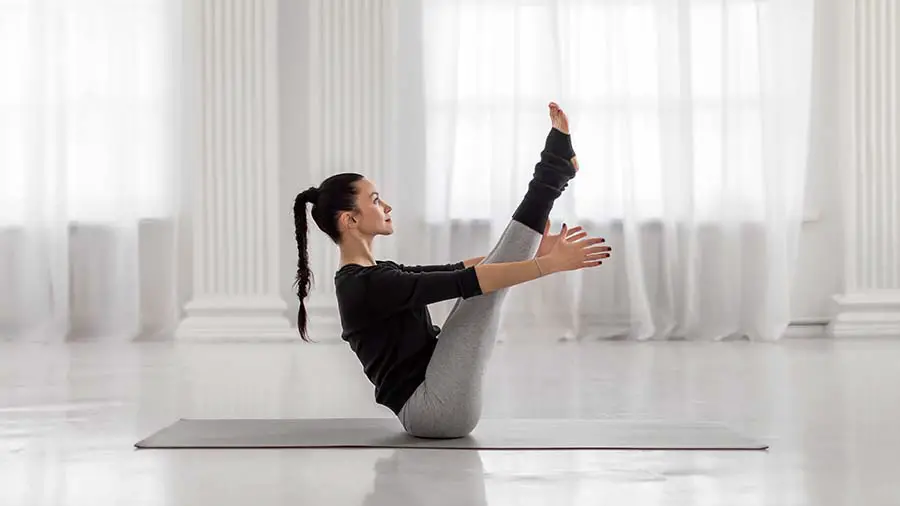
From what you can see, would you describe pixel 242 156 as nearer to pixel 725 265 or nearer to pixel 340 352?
pixel 340 352

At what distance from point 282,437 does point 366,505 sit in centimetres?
77

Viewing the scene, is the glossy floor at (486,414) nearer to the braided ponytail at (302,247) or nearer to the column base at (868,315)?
the braided ponytail at (302,247)

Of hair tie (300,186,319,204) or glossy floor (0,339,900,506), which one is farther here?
hair tie (300,186,319,204)

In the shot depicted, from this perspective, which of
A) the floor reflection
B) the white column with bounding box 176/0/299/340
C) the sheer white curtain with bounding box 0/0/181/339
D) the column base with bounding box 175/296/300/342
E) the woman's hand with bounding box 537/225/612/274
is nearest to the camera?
the floor reflection

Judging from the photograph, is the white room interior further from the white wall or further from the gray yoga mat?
the gray yoga mat

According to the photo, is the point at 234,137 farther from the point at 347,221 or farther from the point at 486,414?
the point at 347,221

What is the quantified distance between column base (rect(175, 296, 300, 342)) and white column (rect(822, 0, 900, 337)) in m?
3.02

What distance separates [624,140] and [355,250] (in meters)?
3.85

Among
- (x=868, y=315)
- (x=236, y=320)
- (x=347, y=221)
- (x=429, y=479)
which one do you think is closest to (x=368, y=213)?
(x=347, y=221)

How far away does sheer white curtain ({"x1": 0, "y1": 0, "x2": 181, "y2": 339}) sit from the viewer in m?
6.21

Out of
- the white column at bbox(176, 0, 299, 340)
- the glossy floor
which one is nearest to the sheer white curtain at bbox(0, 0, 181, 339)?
the white column at bbox(176, 0, 299, 340)

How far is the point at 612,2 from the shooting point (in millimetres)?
6207

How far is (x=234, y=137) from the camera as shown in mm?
6070

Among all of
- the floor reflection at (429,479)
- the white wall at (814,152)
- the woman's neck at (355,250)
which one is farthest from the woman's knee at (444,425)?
the white wall at (814,152)
